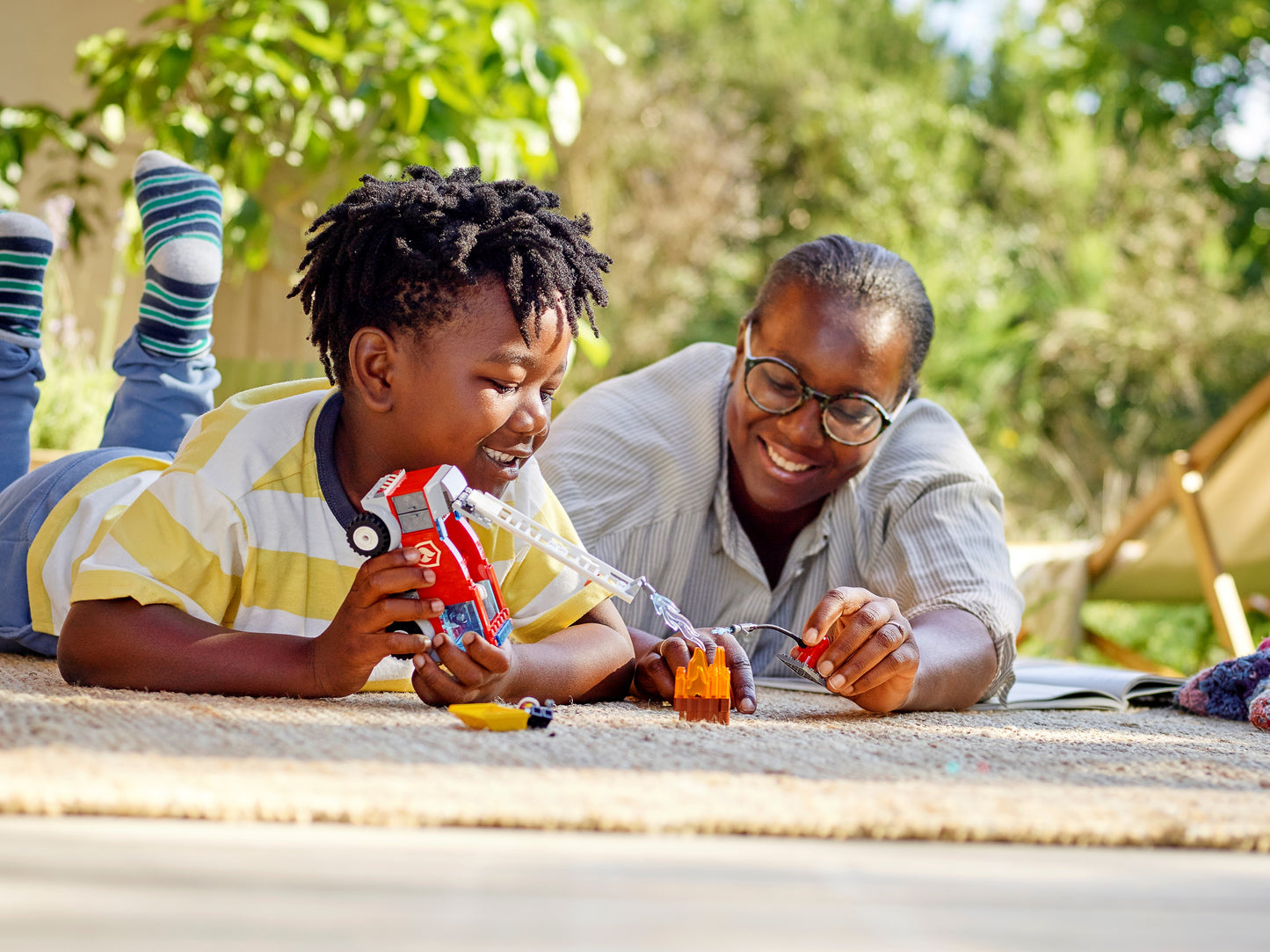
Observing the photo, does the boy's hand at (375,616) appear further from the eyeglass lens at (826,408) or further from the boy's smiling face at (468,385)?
the eyeglass lens at (826,408)

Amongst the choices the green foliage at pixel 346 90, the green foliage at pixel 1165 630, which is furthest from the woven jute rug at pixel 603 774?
the green foliage at pixel 1165 630

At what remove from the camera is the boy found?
144 centimetres

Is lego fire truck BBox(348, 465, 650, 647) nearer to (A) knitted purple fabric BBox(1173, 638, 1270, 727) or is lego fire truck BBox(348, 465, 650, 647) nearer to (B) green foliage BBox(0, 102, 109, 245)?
(A) knitted purple fabric BBox(1173, 638, 1270, 727)

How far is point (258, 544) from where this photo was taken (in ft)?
5.11

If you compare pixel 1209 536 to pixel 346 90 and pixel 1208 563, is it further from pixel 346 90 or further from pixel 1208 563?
pixel 346 90

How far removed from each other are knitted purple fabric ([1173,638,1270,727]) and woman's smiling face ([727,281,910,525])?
673 millimetres

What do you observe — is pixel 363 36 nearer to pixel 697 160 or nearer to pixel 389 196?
pixel 389 196

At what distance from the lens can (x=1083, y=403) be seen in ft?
27.9

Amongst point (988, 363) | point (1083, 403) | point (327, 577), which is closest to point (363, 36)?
point (327, 577)

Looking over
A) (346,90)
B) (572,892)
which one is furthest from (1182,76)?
(572,892)

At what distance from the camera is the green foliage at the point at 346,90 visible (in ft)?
10.3

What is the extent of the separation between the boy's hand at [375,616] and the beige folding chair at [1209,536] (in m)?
2.62

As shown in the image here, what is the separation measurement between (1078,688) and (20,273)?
81.1 inches

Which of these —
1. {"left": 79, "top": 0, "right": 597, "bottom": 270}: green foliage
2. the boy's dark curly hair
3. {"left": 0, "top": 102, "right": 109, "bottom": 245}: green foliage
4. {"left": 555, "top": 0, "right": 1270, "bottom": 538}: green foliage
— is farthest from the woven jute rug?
{"left": 555, "top": 0, "right": 1270, "bottom": 538}: green foliage
